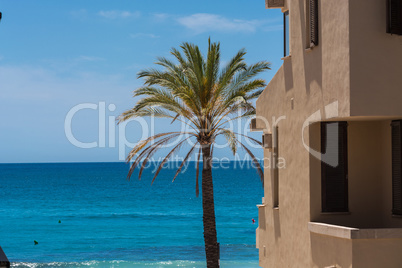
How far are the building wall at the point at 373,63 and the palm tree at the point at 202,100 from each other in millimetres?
11185

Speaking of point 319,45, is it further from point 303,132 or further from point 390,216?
point 390,216

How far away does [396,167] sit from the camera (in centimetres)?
1093

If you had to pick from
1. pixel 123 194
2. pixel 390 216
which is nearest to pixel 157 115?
pixel 390 216

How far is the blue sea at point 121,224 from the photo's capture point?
46.7 meters

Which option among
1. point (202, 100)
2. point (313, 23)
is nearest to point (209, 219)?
point (202, 100)

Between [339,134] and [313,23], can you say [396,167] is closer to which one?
[339,134]

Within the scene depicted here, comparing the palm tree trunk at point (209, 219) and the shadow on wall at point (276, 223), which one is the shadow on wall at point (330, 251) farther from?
the palm tree trunk at point (209, 219)

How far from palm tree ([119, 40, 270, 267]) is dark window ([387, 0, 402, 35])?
11.5 metres

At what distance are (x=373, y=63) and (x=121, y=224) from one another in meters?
60.0

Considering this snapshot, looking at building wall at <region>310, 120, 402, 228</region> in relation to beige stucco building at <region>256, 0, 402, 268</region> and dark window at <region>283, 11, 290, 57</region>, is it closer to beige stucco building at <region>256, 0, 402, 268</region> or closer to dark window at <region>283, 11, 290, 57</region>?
beige stucco building at <region>256, 0, 402, 268</region>

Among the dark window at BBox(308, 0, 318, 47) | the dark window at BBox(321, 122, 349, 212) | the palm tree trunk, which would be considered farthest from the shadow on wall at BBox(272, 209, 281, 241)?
the palm tree trunk

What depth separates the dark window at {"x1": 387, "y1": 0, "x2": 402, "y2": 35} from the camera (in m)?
10.1

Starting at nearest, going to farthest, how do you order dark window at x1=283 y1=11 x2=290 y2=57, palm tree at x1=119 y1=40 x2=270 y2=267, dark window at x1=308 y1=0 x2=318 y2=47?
dark window at x1=308 y1=0 x2=318 y2=47
dark window at x1=283 y1=11 x2=290 y2=57
palm tree at x1=119 y1=40 x2=270 y2=267

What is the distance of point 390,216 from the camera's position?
11.3 meters
